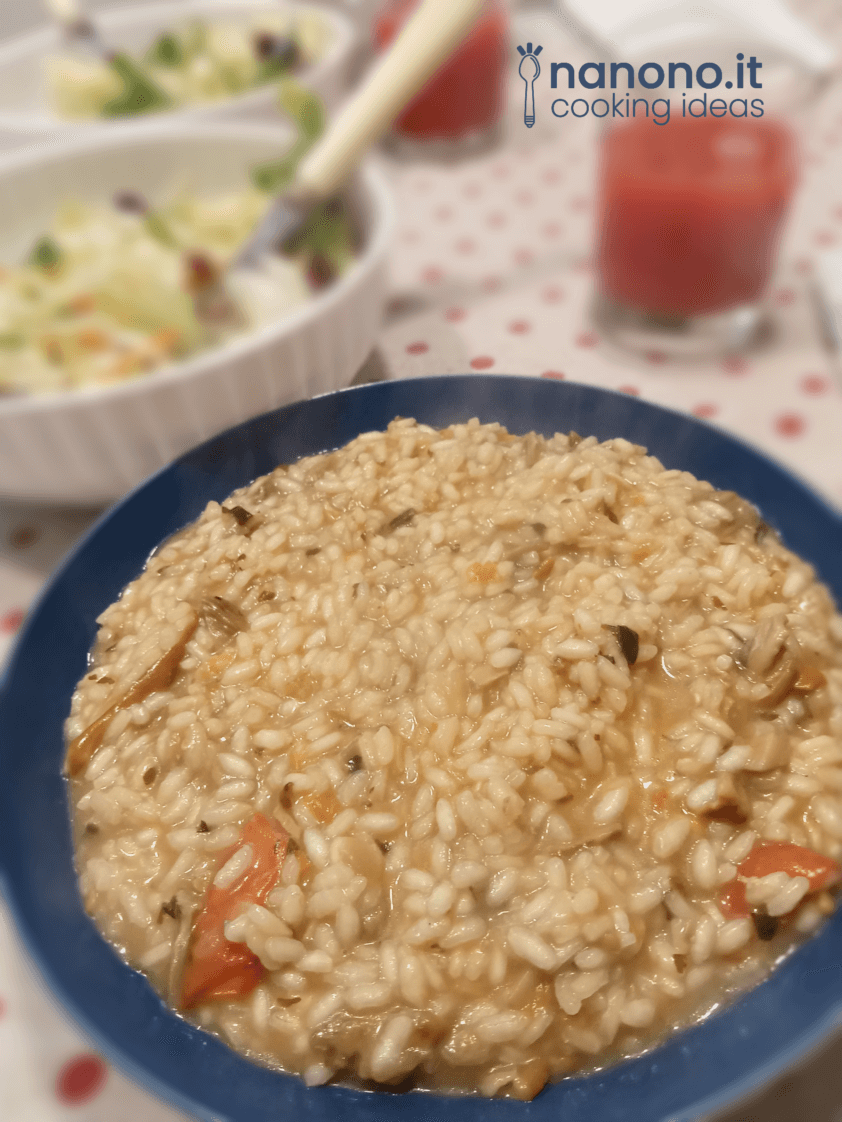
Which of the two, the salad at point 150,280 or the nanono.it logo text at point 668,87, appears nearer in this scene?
the salad at point 150,280

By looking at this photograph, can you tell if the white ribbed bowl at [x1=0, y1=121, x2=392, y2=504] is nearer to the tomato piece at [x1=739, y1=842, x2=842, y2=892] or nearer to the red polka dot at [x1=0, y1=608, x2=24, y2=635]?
the red polka dot at [x1=0, y1=608, x2=24, y2=635]

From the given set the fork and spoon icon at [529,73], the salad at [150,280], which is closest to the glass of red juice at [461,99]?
the fork and spoon icon at [529,73]

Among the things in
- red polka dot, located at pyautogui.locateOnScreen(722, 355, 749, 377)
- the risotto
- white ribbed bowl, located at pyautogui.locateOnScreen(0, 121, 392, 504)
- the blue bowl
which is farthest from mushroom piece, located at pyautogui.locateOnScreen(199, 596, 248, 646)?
red polka dot, located at pyautogui.locateOnScreen(722, 355, 749, 377)

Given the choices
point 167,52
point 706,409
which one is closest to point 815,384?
point 706,409

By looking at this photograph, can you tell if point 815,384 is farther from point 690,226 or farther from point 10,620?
point 10,620

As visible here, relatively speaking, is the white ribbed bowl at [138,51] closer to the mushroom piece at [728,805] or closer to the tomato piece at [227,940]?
the tomato piece at [227,940]

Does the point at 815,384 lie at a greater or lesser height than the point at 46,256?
lesser

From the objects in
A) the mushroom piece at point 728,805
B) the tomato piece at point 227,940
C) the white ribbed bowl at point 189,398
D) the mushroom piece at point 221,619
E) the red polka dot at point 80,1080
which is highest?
the white ribbed bowl at point 189,398
